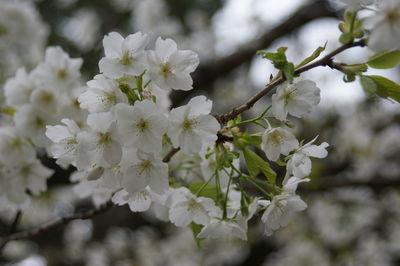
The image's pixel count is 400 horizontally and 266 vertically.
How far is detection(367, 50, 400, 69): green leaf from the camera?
0.89 m

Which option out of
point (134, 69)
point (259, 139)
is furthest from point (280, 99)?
point (134, 69)

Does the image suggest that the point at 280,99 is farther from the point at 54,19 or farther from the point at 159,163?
the point at 54,19

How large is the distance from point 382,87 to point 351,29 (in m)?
0.16

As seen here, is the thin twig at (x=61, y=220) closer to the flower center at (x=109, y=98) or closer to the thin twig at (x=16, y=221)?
the thin twig at (x=16, y=221)

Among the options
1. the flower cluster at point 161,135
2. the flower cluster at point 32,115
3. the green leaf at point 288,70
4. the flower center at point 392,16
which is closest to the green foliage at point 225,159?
the flower cluster at point 161,135

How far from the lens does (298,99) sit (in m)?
1.00

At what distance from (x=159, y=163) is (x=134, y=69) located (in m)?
0.23

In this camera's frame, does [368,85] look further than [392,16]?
Yes

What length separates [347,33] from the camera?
0.87 meters

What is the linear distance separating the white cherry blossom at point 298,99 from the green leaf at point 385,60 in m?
0.13

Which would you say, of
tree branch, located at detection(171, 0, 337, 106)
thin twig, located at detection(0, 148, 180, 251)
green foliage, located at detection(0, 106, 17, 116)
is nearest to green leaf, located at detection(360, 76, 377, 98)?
thin twig, located at detection(0, 148, 180, 251)

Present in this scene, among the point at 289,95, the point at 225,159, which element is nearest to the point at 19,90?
the point at 225,159

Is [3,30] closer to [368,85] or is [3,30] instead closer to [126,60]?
[126,60]

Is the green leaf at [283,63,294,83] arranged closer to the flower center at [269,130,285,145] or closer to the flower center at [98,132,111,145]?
the flower center at [269,130,285,145]
